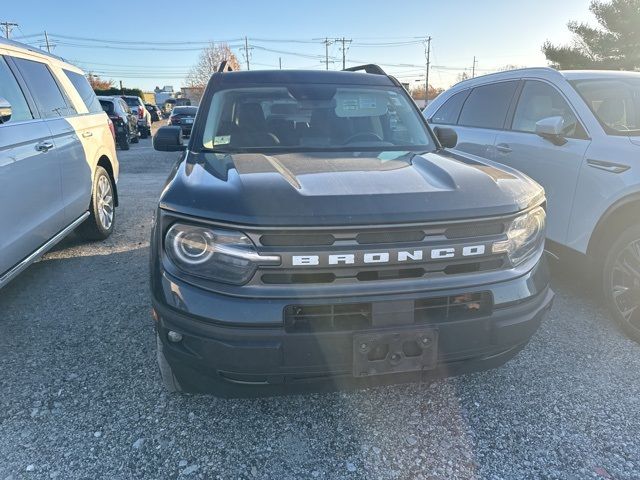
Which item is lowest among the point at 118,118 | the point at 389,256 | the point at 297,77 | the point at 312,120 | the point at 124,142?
the point at 124,142

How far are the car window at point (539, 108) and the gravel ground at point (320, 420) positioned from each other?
159 cm

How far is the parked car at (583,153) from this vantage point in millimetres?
3137

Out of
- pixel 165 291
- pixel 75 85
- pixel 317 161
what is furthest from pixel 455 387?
pixel 75 85

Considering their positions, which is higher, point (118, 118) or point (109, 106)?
point (109, 106)

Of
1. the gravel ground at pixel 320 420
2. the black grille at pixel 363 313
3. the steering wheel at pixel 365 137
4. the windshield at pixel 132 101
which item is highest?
the steering wheel at pixel 365 137

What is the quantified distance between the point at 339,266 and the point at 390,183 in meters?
0.51

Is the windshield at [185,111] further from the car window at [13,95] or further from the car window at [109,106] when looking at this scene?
the car window at [13,95]

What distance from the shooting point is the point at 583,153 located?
3.50 m

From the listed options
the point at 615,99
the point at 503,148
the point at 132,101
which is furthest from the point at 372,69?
the point at 132,101

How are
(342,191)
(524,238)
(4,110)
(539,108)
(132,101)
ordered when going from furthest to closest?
1. (132,101)
2. (539,108)
3. (4,110)
4. (524,238)
5. (342,191)

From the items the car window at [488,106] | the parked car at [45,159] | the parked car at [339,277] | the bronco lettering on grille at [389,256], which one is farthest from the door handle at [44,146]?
the car window at [488,106]

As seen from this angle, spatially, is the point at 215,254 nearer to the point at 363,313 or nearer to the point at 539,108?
the point at 363,313

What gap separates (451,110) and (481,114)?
64 centimetres

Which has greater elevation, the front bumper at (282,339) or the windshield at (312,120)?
the windshield at (312,120)
